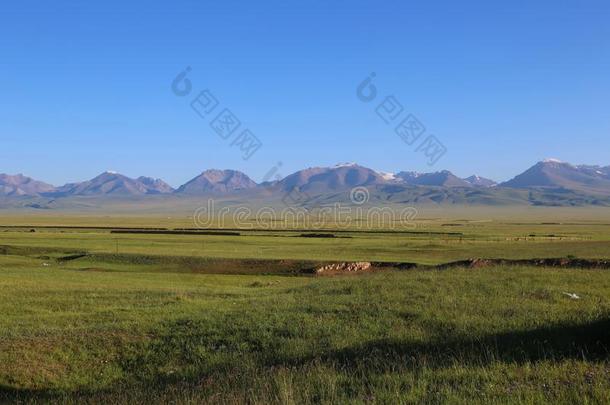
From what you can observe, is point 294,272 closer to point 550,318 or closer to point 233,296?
point 233,296

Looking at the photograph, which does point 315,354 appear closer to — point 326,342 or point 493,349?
point 326,342

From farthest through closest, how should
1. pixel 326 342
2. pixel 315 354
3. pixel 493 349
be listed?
pixel 326 342, pixel 315 354, pixel 493 349

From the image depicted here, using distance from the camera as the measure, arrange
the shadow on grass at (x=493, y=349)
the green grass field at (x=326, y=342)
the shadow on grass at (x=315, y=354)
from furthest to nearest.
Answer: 1. the shadow on grass at (x=315, y=354)
2. the shadow on grass at (x=493, y=349)
3. the green grass field at (x=326, y=342)

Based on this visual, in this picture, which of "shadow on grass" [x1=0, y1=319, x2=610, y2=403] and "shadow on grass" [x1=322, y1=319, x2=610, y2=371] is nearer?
"shadow on grass" [x1=322, y1=319, x2=610, y2=371]

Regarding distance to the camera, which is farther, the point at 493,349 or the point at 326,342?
the point at 326,342

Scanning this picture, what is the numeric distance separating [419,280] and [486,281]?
102 inches

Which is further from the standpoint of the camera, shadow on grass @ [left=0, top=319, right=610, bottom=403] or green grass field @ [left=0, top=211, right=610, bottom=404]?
shadow on grass @ [left=0, top=319, right=610, bottom=403]

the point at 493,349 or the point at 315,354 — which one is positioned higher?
the point at 493,349

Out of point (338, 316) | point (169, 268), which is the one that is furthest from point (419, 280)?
point (169, 268)

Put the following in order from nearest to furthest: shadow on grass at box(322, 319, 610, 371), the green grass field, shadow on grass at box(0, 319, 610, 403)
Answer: the green grass field
shadow on grass at box(322, 319, 610, 371)
shadow on grass at box(0, 319, 610, 403)

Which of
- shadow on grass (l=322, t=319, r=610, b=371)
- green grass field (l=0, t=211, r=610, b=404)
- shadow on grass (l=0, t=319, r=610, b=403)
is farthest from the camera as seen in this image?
shadow on grass (l=0, t=319, r=610, b=403)

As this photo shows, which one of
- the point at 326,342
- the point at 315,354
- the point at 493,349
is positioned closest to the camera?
the point at 493,349

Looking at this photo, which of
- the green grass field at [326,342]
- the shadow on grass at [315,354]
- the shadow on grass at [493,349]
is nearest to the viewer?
the green grass field at [326,342]

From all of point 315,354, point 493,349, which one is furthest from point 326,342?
point 493,349
